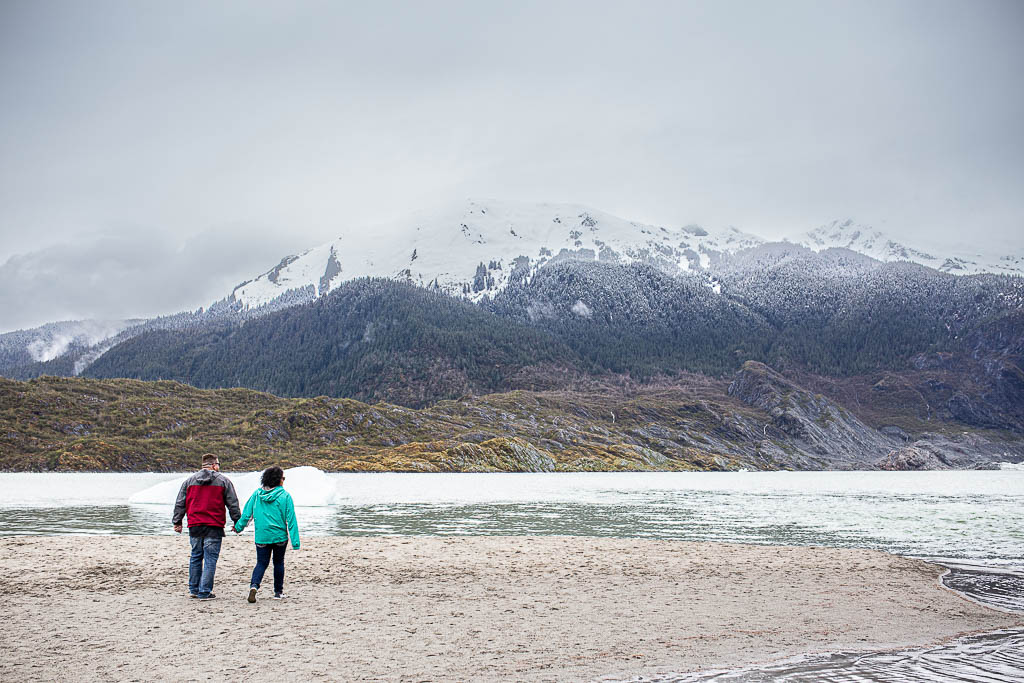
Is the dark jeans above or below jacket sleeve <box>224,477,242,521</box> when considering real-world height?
below

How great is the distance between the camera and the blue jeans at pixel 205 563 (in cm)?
1875

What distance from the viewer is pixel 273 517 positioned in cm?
1811

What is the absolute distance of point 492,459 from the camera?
495 ft

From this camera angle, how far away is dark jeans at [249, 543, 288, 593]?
61.0 ft

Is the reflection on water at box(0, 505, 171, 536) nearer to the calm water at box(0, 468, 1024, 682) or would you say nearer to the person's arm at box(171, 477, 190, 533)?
the calm water at box(0, 468, 1024, 682)

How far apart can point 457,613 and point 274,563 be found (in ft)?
15.7

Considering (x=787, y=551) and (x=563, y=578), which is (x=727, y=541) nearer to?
(x=787, y=551)

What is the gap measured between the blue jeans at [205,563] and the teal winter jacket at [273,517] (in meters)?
1.33

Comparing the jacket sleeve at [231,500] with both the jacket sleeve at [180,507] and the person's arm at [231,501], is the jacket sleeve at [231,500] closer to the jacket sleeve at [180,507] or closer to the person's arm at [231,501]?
the person's arm at [231,501]

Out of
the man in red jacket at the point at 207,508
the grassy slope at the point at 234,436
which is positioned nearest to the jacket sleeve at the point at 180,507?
the man in red jacket at the point at 207,508

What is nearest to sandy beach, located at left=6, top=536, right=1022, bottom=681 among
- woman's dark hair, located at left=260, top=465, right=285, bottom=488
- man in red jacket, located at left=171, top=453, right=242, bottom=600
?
man in red jacket, located at left=171, top=453, right=242, bottom=600

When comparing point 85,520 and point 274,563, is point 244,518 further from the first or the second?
point 85,520

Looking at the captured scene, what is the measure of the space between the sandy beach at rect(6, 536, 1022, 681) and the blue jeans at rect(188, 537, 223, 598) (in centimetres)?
53

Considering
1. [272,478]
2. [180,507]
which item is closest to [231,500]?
[272,478]
